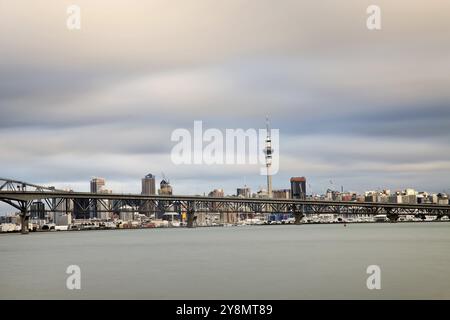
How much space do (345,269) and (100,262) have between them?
27894 mm

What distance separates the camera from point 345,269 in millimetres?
59125

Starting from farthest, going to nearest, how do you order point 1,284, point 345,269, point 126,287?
point 345,269
point 1,284
point 126,287
